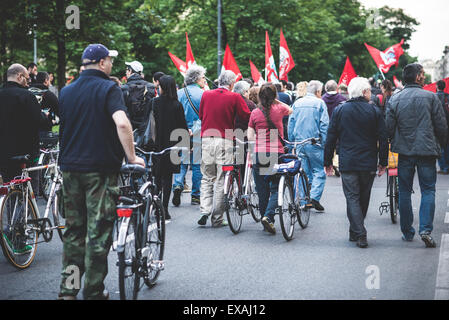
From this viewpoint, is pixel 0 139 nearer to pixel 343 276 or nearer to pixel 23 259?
pixel 23 259

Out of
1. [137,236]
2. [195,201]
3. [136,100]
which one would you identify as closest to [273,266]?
[137,236]

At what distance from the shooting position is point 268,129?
26.4ft

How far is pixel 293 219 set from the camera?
7973mm

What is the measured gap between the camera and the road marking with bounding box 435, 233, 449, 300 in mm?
5286

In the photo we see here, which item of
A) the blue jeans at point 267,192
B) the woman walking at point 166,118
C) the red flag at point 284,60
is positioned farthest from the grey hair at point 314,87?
the red flag at point 284,60

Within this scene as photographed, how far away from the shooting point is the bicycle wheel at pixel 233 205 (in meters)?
8.16

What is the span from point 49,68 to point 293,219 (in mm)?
30175

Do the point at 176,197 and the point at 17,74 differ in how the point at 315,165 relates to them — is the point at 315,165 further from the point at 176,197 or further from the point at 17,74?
the point at 17,74

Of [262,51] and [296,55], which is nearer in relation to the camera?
[262,51]

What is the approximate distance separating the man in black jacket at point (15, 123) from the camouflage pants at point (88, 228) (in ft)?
7.41

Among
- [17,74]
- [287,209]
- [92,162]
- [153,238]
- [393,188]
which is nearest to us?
[92,162]

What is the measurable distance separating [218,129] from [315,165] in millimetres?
2181

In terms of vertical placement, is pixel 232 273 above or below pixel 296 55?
below

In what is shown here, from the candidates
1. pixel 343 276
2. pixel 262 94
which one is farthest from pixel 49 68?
pixel 343 276
